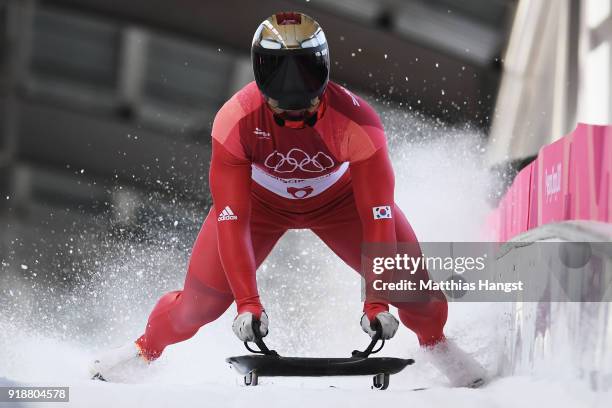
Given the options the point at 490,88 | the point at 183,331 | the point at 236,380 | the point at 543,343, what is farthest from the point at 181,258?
the point at 543,343

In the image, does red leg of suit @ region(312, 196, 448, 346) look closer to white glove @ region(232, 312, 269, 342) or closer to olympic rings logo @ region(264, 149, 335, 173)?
olympic rings logo @ region(264, 149, 335, 173)

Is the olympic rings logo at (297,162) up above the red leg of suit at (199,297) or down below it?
above

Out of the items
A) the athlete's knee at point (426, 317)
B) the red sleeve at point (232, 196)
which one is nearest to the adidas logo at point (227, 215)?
the red sleeve at point (232, 196)

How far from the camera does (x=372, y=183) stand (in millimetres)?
3951

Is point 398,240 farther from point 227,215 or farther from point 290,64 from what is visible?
point 290,64

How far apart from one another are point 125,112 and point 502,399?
24.6 ft

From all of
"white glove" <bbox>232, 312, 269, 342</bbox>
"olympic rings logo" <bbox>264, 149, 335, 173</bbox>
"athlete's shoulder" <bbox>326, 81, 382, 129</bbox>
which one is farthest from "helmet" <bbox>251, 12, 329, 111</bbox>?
"white glove" <bbox>232, 312, 269, 342</bbox>

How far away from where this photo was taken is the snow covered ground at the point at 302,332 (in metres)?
3.10

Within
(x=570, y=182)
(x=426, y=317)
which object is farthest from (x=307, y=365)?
(x=570, y=182)

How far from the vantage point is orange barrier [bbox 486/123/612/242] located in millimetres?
3244

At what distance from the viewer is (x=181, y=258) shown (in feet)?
23.6

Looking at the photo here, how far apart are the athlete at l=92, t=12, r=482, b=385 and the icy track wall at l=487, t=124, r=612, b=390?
0.47 meters

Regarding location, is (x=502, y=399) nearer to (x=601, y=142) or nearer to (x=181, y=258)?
(x=601, y=142)

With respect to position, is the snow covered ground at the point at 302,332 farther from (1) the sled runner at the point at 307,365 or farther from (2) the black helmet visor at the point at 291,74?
(2) the black helmet visor at the point at 291,74
